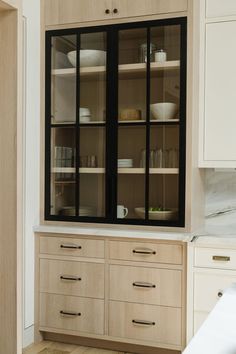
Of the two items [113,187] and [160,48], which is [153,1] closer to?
[160,48]

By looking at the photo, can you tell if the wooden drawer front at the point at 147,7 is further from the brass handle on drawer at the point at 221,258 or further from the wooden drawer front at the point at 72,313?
the wooden drawer front at the point at 72,313

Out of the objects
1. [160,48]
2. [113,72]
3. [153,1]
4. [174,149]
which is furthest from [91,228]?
[153,1]

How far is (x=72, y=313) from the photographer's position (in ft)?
10.7

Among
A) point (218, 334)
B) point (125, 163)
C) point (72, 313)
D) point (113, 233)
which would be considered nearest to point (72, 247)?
point (113, 233)

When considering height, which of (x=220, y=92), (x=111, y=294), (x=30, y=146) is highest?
(x=220, y=92)

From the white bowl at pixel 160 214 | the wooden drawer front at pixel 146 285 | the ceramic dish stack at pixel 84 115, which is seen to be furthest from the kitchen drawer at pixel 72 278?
the ceramic dish stack at pixel 84 115

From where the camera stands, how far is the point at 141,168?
3.20 metres

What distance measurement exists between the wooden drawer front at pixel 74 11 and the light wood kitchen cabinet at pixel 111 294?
154 centimetres

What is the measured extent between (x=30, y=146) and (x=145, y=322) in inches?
57.3

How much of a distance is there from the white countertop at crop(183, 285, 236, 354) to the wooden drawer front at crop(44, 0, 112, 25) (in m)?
2.49

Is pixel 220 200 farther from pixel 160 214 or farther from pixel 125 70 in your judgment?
pixel 125 70

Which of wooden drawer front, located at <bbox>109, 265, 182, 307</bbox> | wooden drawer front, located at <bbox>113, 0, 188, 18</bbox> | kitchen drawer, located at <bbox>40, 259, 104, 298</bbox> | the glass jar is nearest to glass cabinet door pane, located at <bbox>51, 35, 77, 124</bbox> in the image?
wooden drawer front, located at <bbox>113, 0, 188, 18</bbox>

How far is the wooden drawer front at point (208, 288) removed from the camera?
286 centimetres

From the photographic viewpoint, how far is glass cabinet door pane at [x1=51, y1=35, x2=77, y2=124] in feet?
11.0
